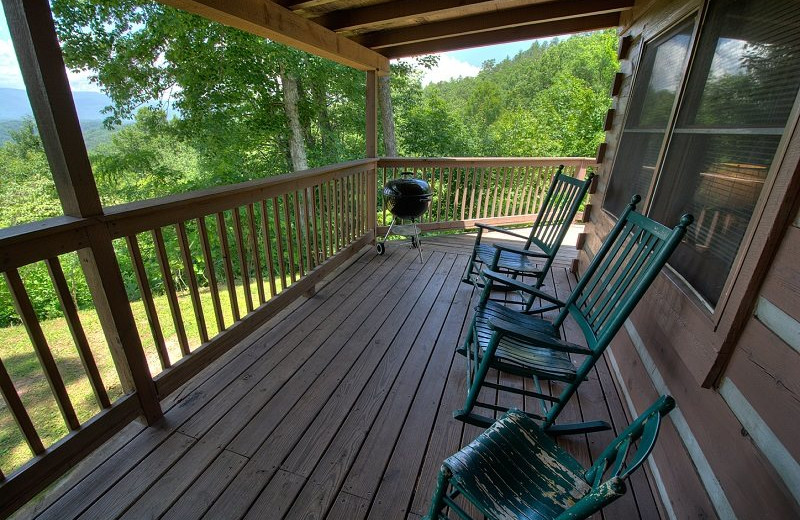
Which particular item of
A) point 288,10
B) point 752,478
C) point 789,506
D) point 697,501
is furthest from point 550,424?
point 288,10

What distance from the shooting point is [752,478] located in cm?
91

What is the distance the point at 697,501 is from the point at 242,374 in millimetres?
2091

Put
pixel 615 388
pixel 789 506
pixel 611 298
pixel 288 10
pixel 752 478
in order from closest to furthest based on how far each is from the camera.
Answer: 1. pixel 789 506
2. pixel 752 478
3. pixel 611 298
4. pixel 615 388
5. pixel 288 10

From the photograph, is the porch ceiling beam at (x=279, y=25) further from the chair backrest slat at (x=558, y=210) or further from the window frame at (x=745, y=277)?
the window frame at (x=745, y=277)

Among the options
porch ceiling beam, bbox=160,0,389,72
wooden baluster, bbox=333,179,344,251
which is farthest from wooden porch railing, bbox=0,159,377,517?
porch ceiling beam, bbox=160,0,389,72

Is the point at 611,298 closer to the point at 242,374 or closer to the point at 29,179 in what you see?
the point at 242,374

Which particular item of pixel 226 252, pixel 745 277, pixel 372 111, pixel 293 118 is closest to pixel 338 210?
pixel 372 111

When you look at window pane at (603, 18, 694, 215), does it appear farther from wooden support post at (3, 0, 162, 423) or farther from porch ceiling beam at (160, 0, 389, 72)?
wooden support post at (3, 0, 162, 423)

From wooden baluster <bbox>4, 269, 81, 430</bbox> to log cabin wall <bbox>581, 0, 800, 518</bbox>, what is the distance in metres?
2.20

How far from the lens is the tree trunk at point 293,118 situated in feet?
29.3

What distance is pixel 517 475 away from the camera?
1.05 m

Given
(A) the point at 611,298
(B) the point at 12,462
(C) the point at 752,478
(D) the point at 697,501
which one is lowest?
(B) the point at 12,462

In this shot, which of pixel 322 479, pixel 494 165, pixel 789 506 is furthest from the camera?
pixel 494 165

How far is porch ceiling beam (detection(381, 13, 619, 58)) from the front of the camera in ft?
10.4
